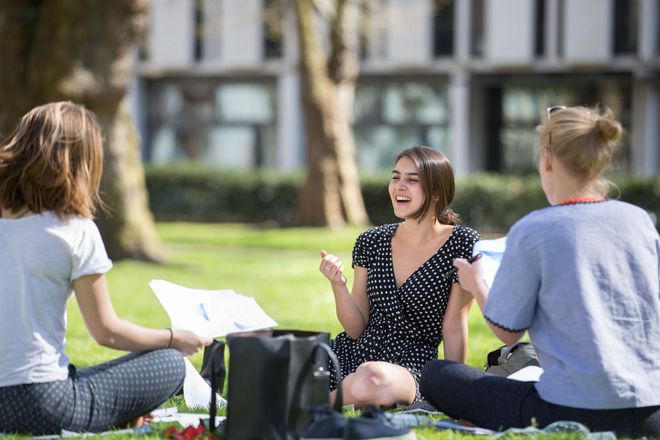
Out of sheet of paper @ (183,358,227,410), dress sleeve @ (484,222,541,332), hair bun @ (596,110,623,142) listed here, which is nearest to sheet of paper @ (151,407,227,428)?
sheet of paper @ (183,358,227,410)

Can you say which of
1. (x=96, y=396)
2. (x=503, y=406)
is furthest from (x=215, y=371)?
(x=503, y=406)

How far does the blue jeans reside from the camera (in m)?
4.27

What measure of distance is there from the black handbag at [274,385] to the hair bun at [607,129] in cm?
134

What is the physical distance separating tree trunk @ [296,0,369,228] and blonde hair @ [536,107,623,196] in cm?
1706

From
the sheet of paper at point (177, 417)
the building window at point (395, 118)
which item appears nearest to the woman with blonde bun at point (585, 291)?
the sheet of paper at point (177, 417)

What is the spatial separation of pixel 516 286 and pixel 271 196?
21155 mm

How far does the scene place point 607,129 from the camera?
419 centimetres

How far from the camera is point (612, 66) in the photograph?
91.1ft

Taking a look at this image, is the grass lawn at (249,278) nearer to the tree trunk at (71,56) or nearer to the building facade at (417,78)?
the tree trunk at (71,56)

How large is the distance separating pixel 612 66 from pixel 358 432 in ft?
83.1

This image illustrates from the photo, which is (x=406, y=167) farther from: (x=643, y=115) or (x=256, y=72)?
(x=256, y=72)

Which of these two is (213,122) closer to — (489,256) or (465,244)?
(465,244)

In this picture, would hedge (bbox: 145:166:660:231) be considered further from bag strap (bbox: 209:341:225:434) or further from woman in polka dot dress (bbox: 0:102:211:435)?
woman in polka dot dress (bbox: 0:102:211:435)

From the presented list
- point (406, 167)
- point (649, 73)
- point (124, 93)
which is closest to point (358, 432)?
point (406, 167)
